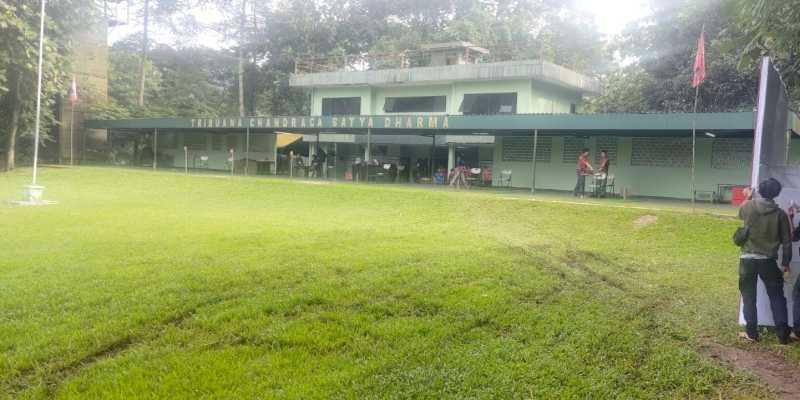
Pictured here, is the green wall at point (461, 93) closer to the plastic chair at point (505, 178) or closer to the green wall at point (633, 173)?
the green wall at point (633, 173)

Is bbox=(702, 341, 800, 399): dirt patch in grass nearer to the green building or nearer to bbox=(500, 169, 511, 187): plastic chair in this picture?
the green building

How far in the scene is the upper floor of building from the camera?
22.4 metres

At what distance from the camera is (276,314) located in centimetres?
563

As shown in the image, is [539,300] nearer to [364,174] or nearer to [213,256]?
[213,256]

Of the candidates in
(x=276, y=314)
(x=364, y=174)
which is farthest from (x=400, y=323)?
(x=364, y=174)

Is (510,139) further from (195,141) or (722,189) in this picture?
(195,141)

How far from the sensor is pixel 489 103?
23.4 meters

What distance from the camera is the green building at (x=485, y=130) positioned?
18.0m

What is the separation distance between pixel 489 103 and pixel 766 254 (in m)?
18.5

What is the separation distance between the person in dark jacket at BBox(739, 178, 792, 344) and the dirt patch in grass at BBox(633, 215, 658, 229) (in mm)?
6699

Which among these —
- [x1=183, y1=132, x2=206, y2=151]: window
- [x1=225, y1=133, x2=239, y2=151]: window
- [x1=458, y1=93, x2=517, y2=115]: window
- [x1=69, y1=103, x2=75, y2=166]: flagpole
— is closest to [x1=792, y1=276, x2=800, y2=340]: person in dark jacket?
[x1=458, y1=93, x2=517, y2=115]: window

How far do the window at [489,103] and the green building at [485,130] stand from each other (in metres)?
0.04

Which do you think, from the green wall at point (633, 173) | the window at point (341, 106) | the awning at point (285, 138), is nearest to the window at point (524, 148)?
the green wall at point (633, 173)

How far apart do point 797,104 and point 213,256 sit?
8461 millimetres
